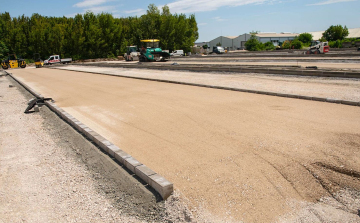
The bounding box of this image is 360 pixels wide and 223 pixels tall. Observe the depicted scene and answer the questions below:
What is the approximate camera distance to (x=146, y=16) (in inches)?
2795

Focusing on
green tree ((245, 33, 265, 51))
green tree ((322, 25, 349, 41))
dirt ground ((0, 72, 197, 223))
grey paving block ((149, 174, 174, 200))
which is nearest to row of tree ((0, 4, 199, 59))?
green tree ((245, 33, 265, 51))

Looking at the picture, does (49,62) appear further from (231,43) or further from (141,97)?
(231,43)

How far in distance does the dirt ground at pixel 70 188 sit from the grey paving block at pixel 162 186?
0.30ft

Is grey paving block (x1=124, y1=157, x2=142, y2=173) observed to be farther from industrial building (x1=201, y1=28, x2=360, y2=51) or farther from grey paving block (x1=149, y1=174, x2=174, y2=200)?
industrial building (x1=201, y1=28, x2=360, y2=51)

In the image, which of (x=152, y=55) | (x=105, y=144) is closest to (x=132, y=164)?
(x=105, y=144)

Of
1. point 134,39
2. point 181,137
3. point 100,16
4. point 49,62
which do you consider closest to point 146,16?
point 134,39

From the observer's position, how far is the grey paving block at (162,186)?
12.1ft

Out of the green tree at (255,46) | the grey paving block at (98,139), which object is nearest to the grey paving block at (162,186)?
the grey paving block at (98,139)

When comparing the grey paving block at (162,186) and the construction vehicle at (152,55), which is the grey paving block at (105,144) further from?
the construction vehicle at (152,55)

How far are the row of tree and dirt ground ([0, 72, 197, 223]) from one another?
5782cm

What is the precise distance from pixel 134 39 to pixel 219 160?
68.5 m

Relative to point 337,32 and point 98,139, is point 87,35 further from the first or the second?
point 337,32

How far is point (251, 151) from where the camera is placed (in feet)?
16.5

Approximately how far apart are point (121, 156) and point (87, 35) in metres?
61.7
